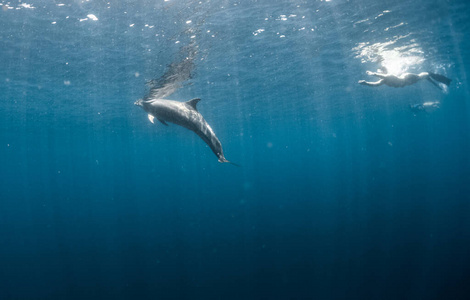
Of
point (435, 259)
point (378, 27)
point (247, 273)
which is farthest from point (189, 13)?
point (435, 259)

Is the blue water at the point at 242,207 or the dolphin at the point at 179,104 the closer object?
the dolphin at the point at 179,104

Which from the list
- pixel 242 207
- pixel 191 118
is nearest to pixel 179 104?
pixel 191 118

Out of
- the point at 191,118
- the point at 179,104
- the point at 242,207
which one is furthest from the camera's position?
the point at 242,207

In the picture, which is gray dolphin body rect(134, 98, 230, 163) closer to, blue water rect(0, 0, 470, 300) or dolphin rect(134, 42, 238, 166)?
dolphin rect(134, 42, 238, 166)

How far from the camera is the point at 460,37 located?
17984 millimetres

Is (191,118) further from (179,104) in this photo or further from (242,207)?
(242,207)

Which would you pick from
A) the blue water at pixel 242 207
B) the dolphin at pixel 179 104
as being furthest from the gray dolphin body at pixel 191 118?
the blue water at pixel 242 207

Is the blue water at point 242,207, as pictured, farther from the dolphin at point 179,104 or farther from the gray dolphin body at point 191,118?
the gray dolphin body at point 191,118

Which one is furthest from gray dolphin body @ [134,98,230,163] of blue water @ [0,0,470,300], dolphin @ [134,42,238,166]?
blue water @ [0,0,470,300]

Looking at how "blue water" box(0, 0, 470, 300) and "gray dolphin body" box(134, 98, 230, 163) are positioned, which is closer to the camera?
"gray dolphin body" box(134, 98, 230, 163)

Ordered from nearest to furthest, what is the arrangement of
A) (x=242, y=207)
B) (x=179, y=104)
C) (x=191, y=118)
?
(x=191, y=118), (x=179, y=104), (x=242, y=207)

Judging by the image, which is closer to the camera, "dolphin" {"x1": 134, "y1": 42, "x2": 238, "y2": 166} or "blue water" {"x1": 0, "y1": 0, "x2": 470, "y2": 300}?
"dolphin" {"x1": 134, "y1": 42, "x2": 238, "y2": 166}

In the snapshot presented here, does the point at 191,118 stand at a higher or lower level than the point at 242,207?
higher

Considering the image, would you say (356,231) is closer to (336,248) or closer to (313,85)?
(336,248)
